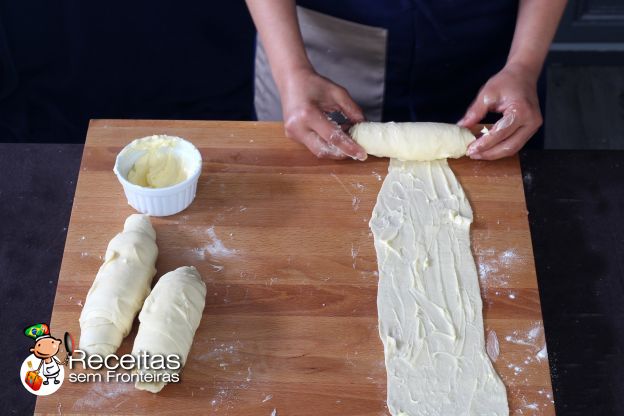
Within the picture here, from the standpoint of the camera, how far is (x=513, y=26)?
1927 mm

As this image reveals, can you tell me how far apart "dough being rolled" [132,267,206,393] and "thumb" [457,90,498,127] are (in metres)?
0.81

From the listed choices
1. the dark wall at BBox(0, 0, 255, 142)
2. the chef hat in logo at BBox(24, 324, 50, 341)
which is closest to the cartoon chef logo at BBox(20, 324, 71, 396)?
the chef hat in logo at BBox(24, 324, 50, 341)

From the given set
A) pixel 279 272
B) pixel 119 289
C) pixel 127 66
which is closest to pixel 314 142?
pixel 279 272

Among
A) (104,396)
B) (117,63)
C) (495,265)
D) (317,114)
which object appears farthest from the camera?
(117,63)

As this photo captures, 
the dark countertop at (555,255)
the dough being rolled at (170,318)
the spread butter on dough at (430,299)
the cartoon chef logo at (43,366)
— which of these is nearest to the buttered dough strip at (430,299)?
the spread butter on dough at (430,299)

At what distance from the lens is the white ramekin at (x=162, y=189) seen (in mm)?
1542

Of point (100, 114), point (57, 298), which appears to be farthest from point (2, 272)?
point (100, 114)

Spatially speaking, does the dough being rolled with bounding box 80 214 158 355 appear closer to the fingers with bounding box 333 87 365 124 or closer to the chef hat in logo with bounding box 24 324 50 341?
the chef hat in logo with bounding box 24 324 50 341

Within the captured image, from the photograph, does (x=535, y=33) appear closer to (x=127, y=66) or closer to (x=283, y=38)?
(x=283, y=38)

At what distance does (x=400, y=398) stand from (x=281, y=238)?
456 millimetres

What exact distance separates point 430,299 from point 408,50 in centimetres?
74

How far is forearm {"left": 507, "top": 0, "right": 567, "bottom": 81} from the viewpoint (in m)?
1.79

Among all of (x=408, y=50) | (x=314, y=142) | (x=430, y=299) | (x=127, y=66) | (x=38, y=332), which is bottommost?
(x=127, y=66)

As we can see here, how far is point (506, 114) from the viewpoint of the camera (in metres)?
1.72
